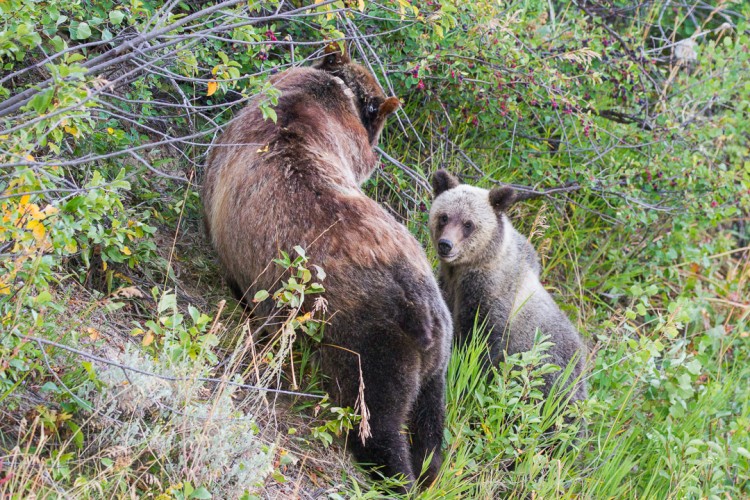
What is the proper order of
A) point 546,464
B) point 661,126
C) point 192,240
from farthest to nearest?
point 661,126, point 192,240, point 546,464

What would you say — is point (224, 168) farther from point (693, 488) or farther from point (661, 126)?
point (661, 126)

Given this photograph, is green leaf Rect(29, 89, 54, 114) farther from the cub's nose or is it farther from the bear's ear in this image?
the cub's nose

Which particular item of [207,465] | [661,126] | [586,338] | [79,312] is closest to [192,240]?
[79,312]

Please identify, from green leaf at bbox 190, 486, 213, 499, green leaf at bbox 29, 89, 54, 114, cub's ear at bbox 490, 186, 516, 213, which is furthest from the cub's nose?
green leaf at bbox 29, 89, 54, 114

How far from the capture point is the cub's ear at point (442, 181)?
6199mm

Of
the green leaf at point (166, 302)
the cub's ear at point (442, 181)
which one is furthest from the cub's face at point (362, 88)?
the green leaf at point (166, 302)

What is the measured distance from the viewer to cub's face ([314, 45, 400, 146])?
18.9ft

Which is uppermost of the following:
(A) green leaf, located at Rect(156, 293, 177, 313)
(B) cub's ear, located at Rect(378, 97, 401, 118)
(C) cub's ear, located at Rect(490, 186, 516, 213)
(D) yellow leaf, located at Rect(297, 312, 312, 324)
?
(A) green leaf, located at Rect(156, 293, 177, 313)

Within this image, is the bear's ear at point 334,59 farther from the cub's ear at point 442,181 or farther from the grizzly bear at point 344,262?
the cub's ear at point 442,181

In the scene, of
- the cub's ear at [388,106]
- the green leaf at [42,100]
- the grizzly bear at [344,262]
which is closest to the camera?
the green leaf at [42,100]

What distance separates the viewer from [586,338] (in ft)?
22.9

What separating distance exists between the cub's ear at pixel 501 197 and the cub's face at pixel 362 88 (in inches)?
34.3

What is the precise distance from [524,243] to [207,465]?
320 centimetres

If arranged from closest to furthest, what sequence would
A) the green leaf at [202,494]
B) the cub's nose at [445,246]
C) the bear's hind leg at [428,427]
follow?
the green leaf at [202,494] → the bear's hind leg at [428,427] → the cub's nose at [445,246]
